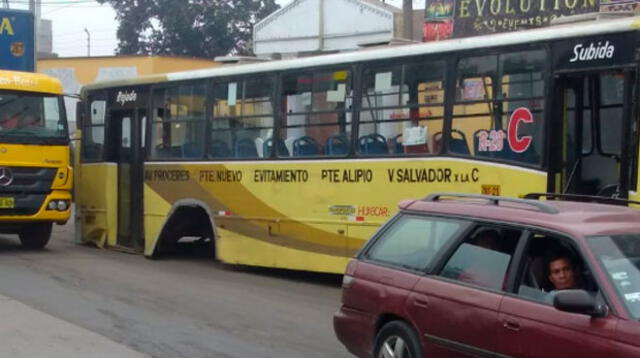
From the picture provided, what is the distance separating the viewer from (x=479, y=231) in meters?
6.32

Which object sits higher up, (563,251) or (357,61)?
(357,61)

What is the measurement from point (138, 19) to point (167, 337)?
46628 millimetres

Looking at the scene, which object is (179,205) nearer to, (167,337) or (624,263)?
(167,337)

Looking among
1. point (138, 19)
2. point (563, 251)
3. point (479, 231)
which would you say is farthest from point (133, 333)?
point (138, 19)

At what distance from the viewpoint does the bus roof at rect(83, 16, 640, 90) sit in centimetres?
922

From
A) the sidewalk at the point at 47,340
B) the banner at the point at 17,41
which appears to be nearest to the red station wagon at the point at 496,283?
the sidewalk at the point at 47,340

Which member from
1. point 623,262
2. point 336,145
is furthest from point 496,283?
point 336,145

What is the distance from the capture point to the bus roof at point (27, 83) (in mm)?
15711

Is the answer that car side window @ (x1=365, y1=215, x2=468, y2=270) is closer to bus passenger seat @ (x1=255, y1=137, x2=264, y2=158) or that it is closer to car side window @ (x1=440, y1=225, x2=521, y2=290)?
car side window @ (x1=440, y1=225, x2=521, y2=290)

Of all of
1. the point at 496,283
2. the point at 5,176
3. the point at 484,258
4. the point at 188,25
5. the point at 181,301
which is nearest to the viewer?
the point at 496,283

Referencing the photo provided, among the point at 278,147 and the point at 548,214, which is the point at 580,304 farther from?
the point at 278,147

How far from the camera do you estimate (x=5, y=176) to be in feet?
49.7

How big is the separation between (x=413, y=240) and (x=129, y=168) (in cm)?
959

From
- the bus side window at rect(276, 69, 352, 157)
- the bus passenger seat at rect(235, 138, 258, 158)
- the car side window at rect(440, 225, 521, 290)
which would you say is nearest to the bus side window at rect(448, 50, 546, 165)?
the bus side window at rect(276, 69, 352, 157)
